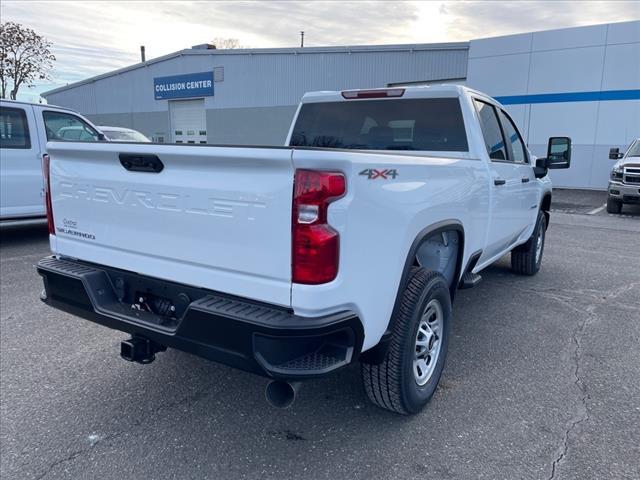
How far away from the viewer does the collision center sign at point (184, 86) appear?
27.2 metres

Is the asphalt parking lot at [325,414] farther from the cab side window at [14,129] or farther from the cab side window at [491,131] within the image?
the cab side window at [14,129]

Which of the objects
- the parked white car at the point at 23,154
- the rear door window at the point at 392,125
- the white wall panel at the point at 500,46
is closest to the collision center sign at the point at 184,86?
the white wall panel at the point at 500,46

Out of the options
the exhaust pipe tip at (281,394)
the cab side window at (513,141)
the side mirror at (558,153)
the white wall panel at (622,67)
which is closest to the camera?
the exhaust pipe tip at (281,394)

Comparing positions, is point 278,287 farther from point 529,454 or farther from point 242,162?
point 529,454

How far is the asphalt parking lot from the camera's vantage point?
2.53m

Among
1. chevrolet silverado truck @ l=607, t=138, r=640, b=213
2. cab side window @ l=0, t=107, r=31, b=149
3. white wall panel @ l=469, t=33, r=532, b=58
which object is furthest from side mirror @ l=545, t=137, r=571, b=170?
white wall panel @ l=469, t=33, r=532, b=58

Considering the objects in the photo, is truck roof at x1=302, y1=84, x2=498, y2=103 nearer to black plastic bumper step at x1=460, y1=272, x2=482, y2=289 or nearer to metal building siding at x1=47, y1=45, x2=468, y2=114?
black plastic bumper step at x1=460, y1=272, x2=482, y2=289

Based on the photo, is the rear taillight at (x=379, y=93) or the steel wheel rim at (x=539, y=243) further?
the steel wheel rim at (x=539, y=243)

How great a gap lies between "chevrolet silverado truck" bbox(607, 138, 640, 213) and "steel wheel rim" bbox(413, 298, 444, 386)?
11150 mm

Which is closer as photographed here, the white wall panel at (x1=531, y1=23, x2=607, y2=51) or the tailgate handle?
the tailgate handle

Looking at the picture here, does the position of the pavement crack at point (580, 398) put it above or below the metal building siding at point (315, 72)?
below

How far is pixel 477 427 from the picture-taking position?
113 inches

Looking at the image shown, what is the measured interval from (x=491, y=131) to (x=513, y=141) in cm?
93

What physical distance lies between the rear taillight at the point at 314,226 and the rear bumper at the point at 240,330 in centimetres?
22
